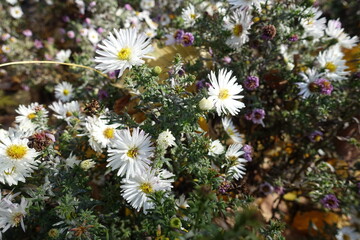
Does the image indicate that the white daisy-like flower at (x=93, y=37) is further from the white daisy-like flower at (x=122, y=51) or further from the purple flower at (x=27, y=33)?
the white daisy-like flower at (x=122, y=51)

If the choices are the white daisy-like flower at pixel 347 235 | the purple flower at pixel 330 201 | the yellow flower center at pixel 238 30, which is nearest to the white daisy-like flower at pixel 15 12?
the yellow flower center at pixel 238 30

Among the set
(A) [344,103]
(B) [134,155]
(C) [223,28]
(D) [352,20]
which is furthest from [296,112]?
(D) [352,20]

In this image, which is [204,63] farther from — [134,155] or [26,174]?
[26,174]

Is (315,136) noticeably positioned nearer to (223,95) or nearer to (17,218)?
(223,95)

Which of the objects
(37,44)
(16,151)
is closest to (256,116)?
(16,151)

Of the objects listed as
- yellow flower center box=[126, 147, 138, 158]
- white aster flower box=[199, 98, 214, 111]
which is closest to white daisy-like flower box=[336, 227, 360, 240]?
white aster flower box=[199, 98, 214, 111]

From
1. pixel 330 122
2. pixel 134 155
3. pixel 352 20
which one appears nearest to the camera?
pixel 134 155
